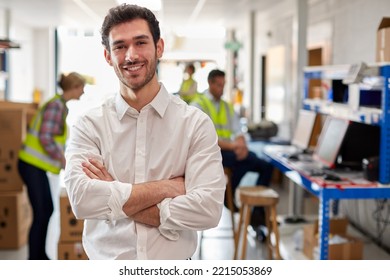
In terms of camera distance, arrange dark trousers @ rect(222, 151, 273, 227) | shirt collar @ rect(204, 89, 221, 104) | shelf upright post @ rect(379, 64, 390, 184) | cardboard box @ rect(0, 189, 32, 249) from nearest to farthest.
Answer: shelf upright post @ rect(379, 64, 390, 184)
shirt collar @ rect(204, 89, 221, 104)
dark trousers @ rect(222, 151, 273, 227)
cardboard box @ rect(0, 189, 32, 249)

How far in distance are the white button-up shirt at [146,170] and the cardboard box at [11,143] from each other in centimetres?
265

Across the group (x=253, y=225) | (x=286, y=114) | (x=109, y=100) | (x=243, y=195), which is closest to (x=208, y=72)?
(x=243, y=195)

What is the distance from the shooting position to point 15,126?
13.1 ft

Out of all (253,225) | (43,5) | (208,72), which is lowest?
(253,225)

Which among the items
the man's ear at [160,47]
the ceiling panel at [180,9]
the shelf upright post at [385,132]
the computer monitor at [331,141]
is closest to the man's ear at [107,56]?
the man's ear at [160,47]

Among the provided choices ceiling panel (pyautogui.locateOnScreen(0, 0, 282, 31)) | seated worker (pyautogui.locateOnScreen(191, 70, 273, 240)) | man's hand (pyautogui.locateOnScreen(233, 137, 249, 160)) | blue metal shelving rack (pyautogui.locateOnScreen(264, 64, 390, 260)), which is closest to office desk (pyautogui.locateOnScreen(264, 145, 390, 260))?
blue metal shelving rack (pyautogui.locateOnScreen(264, 64, 390, 260))

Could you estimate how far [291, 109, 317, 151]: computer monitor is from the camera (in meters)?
3.99

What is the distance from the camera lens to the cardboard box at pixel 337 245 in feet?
10.4

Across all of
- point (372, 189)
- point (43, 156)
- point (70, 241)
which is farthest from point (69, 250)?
point (372, 189)

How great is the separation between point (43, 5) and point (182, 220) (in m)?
5.63

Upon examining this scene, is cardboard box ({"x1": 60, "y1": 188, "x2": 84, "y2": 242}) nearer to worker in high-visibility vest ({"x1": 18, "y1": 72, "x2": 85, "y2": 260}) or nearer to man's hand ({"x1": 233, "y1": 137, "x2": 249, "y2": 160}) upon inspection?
worker in high-visibility vest ({"x1": 18, "y1": 72, "x2": 85, "y2": 260})

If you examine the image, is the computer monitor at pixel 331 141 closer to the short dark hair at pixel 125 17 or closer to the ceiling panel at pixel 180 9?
the short dark hair at pixel 125 17

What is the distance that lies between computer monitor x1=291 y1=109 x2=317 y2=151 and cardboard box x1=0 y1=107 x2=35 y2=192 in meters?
2.09
